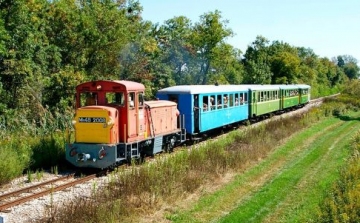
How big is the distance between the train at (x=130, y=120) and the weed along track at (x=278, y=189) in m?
4.08

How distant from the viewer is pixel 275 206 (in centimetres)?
1097

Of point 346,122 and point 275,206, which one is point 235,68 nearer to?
point 346,122

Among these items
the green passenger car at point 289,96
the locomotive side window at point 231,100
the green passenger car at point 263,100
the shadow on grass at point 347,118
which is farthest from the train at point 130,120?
the green passenger car at point 289,96

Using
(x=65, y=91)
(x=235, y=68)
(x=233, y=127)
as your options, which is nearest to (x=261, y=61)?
(x=235, y=68)

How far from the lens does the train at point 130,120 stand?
47.3 feet

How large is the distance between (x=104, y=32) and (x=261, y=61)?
4034 centimetres

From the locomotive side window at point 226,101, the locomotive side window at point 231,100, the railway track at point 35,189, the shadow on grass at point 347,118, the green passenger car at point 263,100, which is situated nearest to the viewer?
the railway track at point 35,189

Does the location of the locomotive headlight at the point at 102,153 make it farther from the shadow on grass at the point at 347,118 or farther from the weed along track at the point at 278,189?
the shadow on grass at the point at 347,118

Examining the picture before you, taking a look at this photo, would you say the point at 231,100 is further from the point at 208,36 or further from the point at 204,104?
the point at 208,36

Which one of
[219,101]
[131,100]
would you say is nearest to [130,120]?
[131,100]

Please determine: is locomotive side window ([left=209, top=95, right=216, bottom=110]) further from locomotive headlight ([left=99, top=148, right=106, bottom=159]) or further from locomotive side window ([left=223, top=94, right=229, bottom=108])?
locomotive headlight ([left=99, top=148, right=106, bottom=159])

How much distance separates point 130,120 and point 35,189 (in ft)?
13.2

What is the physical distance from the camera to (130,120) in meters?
15.1

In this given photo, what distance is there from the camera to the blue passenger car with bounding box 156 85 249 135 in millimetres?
20781
